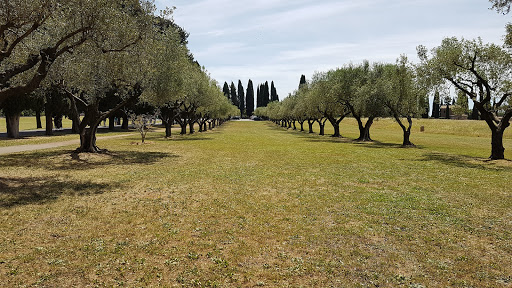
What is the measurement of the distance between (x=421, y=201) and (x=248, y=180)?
8.19 m

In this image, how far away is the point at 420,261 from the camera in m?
7.21

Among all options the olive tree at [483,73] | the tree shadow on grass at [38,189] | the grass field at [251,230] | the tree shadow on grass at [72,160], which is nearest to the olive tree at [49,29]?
the tree shadow on grass at [38,189]

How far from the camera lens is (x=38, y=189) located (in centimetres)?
1367

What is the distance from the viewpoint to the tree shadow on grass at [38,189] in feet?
39.0

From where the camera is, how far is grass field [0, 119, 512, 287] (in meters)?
6.44

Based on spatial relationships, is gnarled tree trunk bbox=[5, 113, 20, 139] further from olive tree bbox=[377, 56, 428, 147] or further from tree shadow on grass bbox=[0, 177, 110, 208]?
olive tree bbox=[377, 56, 428, 147]

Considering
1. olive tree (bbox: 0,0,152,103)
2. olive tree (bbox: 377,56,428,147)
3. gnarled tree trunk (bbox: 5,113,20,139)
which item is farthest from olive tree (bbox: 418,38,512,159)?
gnarled tree trunk (bbox: 5,113,20,139)

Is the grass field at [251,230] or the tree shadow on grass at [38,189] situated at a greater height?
the tree shadow on grass at [38,189]

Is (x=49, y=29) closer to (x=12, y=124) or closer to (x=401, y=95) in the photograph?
(x=12, y=124)

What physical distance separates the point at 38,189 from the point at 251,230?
1060cm

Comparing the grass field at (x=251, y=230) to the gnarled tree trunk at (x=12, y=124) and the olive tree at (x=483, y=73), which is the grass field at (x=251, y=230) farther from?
the gnarled tree trunk at (x=12, y=124)

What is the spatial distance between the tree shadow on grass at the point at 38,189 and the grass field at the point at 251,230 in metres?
0.06

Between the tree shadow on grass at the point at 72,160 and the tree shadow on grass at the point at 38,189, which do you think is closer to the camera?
the tree shadow on grass at the point at 38,189

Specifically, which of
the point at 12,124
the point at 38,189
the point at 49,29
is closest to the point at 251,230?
the point at 38,189
